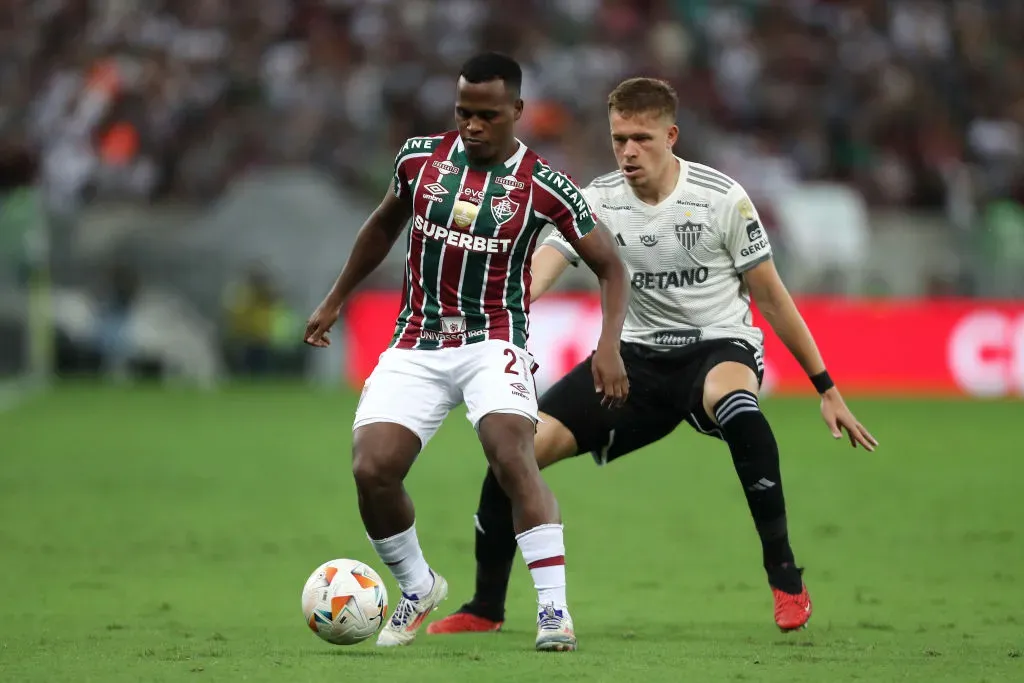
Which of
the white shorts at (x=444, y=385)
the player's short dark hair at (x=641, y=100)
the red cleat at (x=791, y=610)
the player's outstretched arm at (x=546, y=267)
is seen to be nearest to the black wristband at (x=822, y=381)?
the red cleat at (x=791, y=610)

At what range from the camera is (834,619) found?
7398 millimetres

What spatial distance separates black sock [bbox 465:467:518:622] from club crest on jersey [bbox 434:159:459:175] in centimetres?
147

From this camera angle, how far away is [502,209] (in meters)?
Result: 6.40

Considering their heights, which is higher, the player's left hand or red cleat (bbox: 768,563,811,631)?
the player's left hand

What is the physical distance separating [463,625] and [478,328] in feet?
4.82

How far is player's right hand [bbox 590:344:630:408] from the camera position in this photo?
6.33m

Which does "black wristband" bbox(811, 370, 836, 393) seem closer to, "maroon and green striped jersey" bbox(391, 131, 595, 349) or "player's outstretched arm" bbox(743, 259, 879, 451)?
"player's outstretched arm" bbox(743, 259, 879, 451)

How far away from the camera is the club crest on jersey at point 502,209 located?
21.0ft

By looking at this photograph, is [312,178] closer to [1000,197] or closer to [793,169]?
[793,169]

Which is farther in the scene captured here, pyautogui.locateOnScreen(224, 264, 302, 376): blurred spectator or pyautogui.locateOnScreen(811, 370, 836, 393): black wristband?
pyautogui.locateOnScreen(224, 264, 302, 376): blurred spectator

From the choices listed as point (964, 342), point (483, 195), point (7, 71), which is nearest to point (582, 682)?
point (483, 195)

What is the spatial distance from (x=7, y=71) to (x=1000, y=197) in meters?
14.7

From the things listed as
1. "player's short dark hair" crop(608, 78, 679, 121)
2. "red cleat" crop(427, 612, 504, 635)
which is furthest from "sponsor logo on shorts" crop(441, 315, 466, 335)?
"red cleat" crop(427, 612, 504, 635)

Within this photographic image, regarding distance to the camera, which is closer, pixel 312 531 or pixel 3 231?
pixel 312 531
